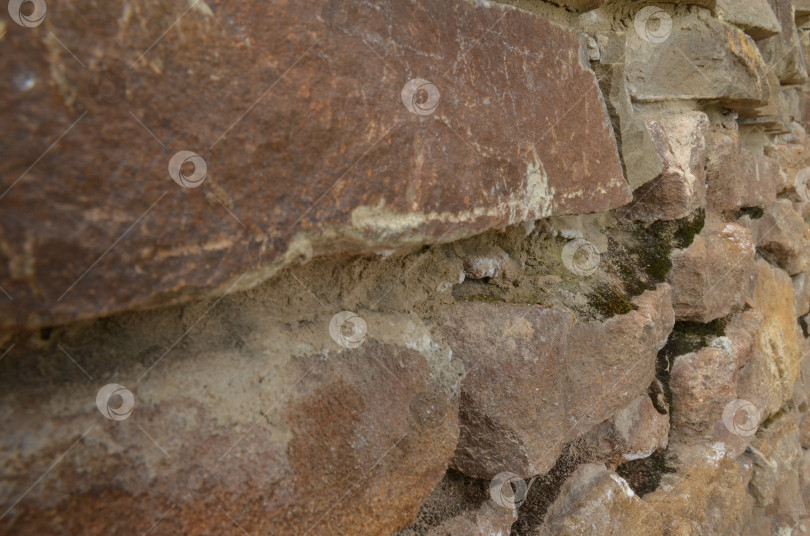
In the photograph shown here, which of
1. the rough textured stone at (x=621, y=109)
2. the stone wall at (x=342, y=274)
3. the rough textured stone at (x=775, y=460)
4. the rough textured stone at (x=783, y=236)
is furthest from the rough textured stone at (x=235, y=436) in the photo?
the rough textured stone at (x=783, y=236)

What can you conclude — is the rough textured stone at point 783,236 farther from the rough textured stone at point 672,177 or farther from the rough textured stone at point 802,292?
the rough textured stone at point 672,177

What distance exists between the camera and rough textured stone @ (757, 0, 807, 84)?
1.72m

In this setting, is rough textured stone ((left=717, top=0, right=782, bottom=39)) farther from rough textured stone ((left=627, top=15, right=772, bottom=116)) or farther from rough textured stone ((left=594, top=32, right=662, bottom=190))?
rough textured stone ((left=594, top=32, right=662, bottom=190))

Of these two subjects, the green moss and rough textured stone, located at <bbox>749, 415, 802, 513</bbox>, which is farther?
rough textured stone, located at <bbox>749, 415, 802, 513</bbox>

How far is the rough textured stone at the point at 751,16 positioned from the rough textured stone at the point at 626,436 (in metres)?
0.87

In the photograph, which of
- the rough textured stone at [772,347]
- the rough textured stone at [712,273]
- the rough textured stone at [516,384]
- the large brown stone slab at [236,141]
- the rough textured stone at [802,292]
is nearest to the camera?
the large brown stone slab at [236,141]

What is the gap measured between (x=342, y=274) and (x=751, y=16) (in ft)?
4.29

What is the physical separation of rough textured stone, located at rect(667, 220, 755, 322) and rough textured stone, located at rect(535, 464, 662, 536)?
38 cm

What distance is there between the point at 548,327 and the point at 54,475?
0.58 m

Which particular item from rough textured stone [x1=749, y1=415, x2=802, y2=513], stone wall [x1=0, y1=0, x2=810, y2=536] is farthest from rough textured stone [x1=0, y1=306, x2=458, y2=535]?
rough textured stone [x1=749, y1=415, x2=802, y2=513]

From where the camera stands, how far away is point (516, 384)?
2.45ft

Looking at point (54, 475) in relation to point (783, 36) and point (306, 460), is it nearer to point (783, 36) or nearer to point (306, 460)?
point (306, 460)

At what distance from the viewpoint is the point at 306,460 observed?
0.55 meters

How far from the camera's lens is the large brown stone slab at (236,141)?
0.39 meters
